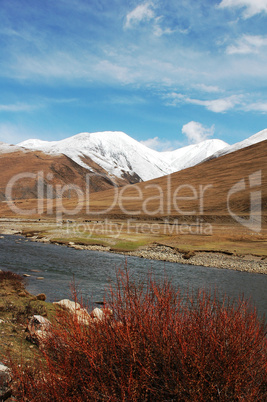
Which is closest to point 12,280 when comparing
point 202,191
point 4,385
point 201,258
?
point 4,385

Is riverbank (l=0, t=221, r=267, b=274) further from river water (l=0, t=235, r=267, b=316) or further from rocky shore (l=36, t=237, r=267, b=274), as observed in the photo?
river water (l=0, t=235, r=267, b=316)

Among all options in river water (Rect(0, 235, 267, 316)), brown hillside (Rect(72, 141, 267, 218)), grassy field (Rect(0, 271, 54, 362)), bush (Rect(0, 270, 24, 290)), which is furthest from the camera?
brown hillside (Rect(72, 141, 267, 218))

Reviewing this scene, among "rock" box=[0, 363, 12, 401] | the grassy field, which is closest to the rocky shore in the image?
the grassy field

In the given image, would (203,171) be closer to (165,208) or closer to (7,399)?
(165,208)

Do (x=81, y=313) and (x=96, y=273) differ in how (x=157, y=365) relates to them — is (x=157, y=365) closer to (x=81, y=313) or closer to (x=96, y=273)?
(x=81, y=313)

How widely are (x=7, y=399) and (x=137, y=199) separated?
4206 inches

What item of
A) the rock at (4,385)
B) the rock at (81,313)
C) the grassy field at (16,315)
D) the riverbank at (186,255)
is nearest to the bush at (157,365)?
the rock at (81,313)

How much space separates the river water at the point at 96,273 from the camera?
821 inches

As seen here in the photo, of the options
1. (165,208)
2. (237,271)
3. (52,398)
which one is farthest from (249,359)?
(165,208)

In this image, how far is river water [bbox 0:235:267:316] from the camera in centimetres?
2084

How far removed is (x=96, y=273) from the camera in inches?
1070

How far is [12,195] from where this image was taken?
6885 inches

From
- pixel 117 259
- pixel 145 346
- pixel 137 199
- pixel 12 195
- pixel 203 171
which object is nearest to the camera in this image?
pixel 145 346

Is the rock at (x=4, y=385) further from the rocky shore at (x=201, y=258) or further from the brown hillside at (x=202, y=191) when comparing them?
the brown hillside at (x=202, y=191)
